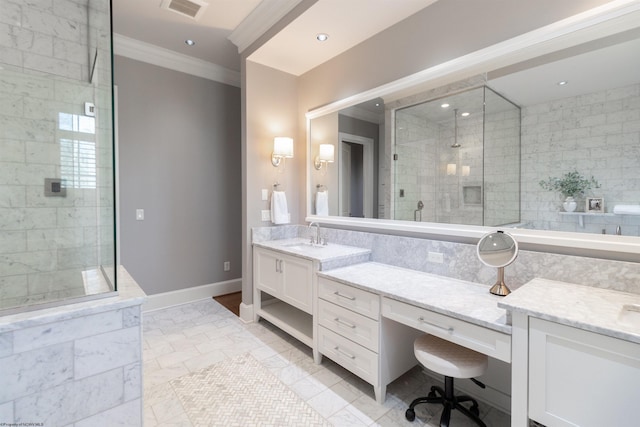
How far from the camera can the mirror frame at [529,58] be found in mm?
1341

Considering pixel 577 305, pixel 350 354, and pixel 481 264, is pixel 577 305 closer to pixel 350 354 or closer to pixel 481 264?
pixel 481 264

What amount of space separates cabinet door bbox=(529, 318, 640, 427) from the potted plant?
0.79 meters

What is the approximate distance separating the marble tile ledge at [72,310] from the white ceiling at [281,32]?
7.24 ft

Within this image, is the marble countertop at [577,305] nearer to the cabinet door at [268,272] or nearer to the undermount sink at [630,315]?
the undermount sink at [630,315]

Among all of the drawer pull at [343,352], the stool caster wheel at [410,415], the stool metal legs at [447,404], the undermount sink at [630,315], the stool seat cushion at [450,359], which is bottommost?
the stool caster wheel at [410,415]

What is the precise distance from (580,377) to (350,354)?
1210 millimetres

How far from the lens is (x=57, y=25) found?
218cm

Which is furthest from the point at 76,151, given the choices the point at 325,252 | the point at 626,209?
the point at 626,209

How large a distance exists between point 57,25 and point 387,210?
115 inches

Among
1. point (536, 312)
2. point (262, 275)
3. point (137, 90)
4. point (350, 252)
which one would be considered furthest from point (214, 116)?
point (536, 312)

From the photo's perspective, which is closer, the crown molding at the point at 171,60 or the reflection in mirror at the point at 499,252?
the reflection in mirror at the point at 499,252

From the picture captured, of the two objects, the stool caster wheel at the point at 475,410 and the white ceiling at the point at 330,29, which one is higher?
the white ceiling at the point at 330,29

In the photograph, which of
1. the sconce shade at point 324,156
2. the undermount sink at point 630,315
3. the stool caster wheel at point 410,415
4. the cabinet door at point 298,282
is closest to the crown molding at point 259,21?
the sconce shade at point 324,156

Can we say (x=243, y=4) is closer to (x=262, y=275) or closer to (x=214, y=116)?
(x=214, y=116)
